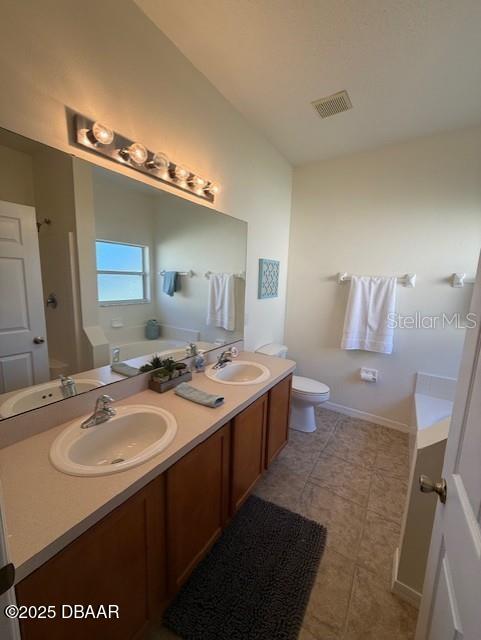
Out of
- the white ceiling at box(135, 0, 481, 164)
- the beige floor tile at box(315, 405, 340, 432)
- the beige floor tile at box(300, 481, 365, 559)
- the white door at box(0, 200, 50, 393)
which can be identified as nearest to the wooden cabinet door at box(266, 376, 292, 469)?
the beige floor tile at box(300, 481, 365, 559)

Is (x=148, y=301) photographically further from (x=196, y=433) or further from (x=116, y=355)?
(x=196, y=433)

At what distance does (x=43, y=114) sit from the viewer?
1046 mm

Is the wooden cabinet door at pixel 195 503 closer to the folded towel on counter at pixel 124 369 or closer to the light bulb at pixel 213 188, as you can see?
the folded towel on counter at pixel 124 369

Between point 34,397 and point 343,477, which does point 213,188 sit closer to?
point 34,397

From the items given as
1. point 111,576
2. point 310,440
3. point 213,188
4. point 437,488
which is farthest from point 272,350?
point 111,576

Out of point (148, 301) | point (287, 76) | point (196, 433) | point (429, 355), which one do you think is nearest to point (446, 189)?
point (429, 355)

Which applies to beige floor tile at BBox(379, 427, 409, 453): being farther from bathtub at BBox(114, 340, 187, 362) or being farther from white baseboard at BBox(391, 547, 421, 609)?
bathtub at BBox(114, 340, 187, 362)

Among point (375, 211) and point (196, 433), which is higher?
point (375, 211)

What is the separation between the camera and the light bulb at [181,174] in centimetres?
159

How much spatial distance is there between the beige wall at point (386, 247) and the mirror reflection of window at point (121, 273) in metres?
1.96

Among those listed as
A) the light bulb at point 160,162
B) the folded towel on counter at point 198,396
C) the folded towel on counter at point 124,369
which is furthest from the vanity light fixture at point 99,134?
the folded towel on counter at point 198,396

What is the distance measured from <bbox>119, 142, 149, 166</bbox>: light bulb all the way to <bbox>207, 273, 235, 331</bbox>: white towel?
2.80ft

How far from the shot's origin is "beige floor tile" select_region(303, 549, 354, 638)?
1.16m

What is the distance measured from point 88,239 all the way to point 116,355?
23.4 inches
